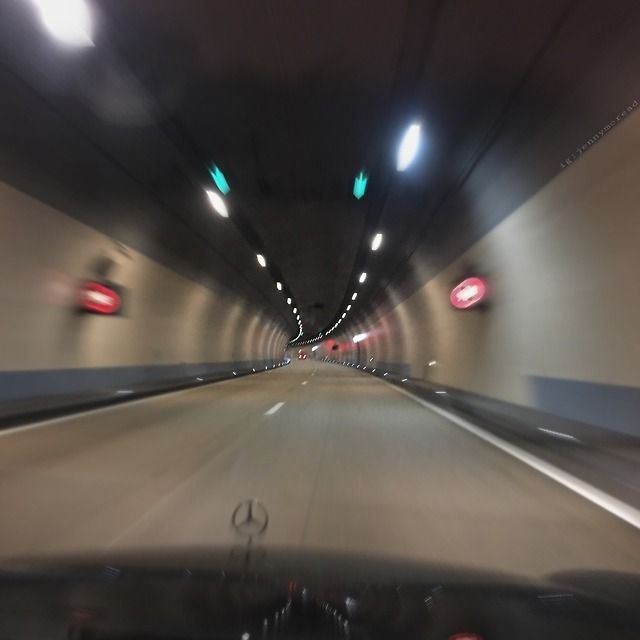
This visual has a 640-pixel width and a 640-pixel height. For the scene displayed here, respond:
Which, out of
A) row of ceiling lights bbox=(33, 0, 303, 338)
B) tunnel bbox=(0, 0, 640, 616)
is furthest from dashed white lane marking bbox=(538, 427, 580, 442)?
row of ceiling lights bbox=(33, 0, 303, 338)

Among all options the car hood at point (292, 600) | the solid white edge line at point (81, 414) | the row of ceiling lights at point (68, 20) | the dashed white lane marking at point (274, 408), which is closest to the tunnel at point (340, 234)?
the row of ceiling lights at point (68, 20)

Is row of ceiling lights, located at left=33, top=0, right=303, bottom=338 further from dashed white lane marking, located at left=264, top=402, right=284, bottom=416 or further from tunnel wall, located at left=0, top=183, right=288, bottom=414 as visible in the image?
dashed white lane marking, located at left=264, top=402, right=284, bottom=416

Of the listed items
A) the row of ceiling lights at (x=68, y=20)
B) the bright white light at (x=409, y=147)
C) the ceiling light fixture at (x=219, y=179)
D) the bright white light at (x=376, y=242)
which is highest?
the bright white light at (x=376, y=242)

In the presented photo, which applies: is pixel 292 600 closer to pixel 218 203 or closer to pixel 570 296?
pixel 570 296

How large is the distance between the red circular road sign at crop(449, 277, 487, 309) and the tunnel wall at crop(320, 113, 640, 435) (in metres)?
0.22

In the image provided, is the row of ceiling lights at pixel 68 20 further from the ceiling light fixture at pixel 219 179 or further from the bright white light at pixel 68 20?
the ceiling light fixture at pixel 219 179

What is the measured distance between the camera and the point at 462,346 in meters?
22.0

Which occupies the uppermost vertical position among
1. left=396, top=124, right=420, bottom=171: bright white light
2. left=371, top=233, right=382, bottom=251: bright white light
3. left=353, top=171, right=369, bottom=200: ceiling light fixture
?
left=371, top=233, right=382, bottom=251: bright white light

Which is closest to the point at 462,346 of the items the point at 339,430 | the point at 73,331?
the point at 339,430

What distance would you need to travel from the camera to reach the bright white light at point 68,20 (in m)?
7.24

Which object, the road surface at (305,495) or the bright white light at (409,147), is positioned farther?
the bright white light at (409,147)

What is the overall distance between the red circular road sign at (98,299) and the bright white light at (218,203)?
3.82 m

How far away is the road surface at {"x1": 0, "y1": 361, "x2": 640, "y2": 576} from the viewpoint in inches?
208

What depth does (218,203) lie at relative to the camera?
16.2m
